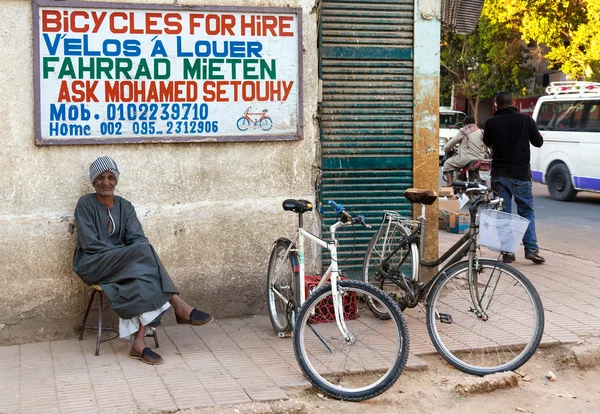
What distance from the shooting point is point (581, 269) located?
8695mm

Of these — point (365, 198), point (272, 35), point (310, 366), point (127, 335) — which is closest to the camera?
point (310, 366)

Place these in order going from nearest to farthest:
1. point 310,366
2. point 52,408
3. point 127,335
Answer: point 52,408, point 310,366, point 127,335

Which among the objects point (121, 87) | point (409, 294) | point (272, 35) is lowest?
point (409, 294)

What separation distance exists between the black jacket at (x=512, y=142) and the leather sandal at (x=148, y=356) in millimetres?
4586

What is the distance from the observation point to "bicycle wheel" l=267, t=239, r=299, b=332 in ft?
18.9

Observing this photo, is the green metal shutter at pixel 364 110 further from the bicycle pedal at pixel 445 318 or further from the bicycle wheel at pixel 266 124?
the bicycle pedal at pixel 445 318

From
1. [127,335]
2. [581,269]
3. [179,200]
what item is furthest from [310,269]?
[581,269]

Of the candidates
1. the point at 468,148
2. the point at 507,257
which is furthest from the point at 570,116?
the point at 507,257

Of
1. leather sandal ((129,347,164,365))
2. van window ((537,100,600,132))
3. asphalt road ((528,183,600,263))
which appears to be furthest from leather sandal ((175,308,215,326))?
van window ((537,100,600,132))

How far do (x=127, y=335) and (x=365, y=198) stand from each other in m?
2.28

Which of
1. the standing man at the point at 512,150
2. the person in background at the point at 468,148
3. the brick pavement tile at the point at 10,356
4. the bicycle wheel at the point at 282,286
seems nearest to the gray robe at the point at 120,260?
the brick pavement tile at the point at 10,356

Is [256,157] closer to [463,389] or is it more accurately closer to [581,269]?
[463,389]

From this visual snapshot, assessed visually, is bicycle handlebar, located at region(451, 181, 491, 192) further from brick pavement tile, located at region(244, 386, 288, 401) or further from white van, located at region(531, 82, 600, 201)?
white van, located at region(531, 82, 600, 201)

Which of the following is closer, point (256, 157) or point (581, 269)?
point (256, 157)
